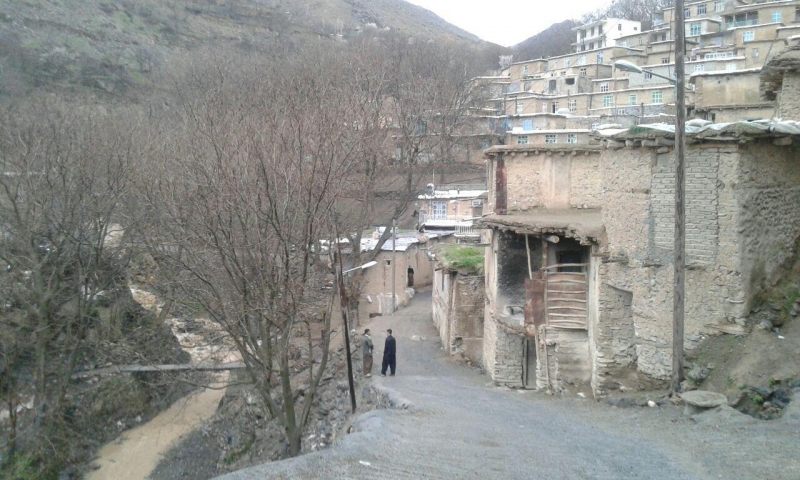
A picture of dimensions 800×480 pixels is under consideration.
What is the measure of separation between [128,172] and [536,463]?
15.5m

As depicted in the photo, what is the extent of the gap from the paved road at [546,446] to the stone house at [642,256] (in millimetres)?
1423

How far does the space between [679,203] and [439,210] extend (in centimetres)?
2377

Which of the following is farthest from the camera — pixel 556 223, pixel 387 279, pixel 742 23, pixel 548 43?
pixel 548 43

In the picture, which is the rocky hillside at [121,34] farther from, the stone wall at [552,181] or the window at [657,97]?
the stone wall at [552,181]

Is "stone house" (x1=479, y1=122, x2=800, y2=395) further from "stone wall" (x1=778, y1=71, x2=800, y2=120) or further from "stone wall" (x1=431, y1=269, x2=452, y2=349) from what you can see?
"stone wall" (x1=431, y1=269, x2=452, y2=349)

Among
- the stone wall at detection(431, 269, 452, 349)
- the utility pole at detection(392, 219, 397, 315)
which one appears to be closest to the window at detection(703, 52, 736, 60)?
the utility pole at detection(392, 219, 397, 315)

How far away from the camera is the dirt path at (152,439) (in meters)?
19.0

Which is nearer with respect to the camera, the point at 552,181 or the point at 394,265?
the point at 552,181

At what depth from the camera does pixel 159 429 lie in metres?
21.5

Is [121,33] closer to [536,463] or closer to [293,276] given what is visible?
[293,276]

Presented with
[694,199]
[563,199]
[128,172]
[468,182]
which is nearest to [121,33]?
[468,182]

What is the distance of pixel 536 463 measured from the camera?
8.30m

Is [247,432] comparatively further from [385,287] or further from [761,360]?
[761,360]

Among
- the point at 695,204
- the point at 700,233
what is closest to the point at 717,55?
the point at 695,204
